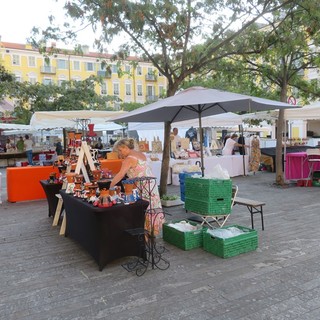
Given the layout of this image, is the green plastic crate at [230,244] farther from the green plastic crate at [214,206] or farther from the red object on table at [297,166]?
the red object on table at [297,166]

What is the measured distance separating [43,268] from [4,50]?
54.7m

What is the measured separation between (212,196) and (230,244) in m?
0.91

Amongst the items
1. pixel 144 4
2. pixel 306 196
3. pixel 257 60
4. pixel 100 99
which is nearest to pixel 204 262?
pixel 306 196

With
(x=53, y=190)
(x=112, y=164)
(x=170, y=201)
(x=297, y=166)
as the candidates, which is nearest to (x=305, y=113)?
(x=297, y=166)

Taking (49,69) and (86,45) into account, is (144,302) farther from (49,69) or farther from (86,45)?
(49,69)

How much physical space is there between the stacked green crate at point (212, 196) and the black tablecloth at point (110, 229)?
1.22 metres

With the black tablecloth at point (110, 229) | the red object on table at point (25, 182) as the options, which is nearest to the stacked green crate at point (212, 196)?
the black tablecloth at point (110, 229)

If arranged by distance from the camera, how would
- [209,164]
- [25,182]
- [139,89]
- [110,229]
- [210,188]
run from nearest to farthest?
[110,229] < [210,188] < [25,182] < [209,164] < [139,89]

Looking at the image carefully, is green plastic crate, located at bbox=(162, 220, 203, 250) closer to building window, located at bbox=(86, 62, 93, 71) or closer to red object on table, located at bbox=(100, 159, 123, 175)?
red object on table, located at bbox=(100, 159, 123, 175)

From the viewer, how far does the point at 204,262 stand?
396 centimetres

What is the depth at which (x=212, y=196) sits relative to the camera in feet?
15.8

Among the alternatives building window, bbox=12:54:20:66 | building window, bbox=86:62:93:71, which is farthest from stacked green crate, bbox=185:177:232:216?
building window, bbox=86:62:93:71

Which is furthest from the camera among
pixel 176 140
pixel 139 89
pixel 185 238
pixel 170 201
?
pixel 139 89

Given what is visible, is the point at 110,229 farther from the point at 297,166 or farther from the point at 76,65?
the point at 76,65
